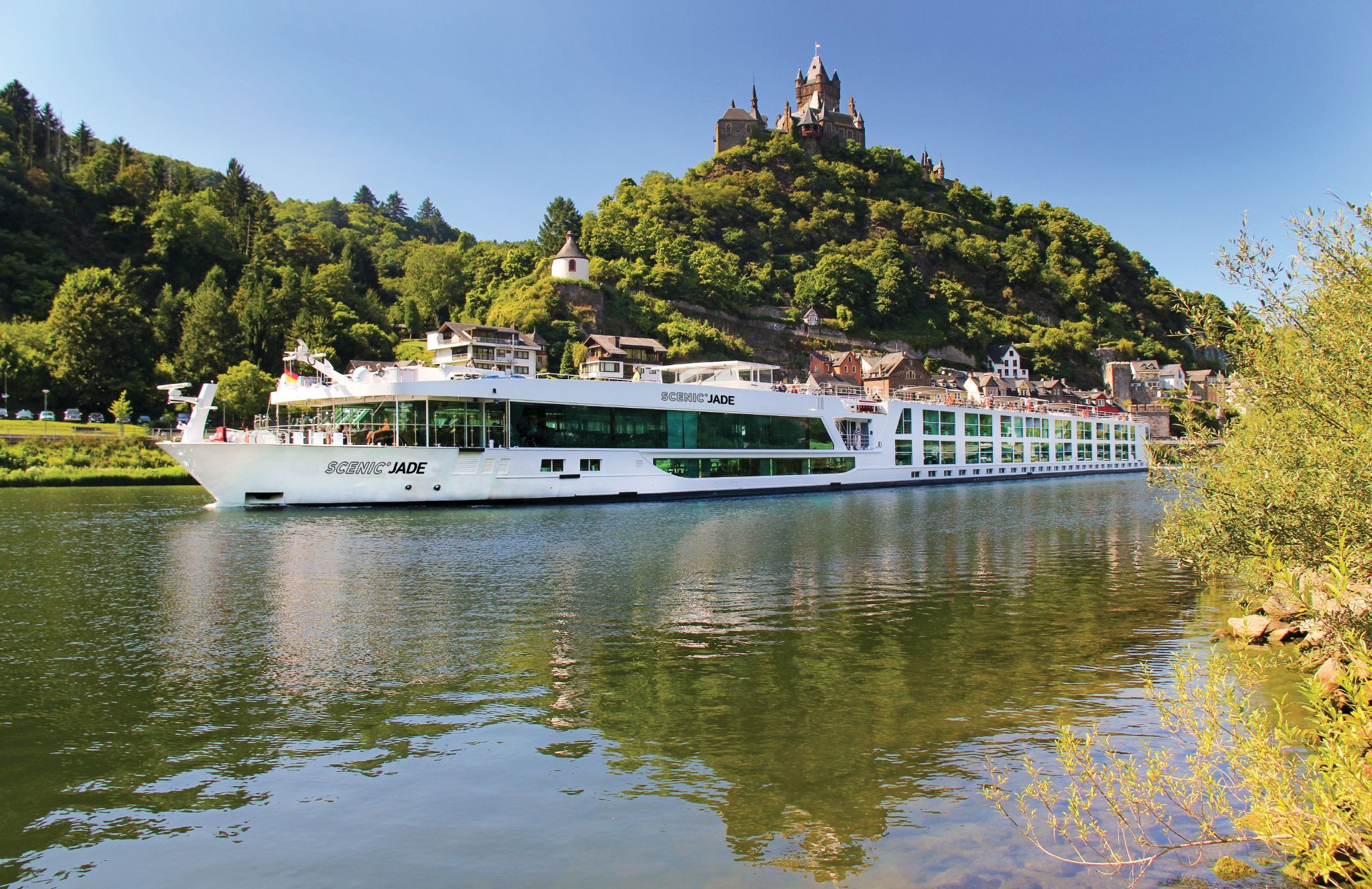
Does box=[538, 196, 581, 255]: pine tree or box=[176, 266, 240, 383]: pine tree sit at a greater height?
box=[538, 196, 581, 255]: pine tree

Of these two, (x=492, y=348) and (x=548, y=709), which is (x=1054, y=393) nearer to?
(x=492, y=348)

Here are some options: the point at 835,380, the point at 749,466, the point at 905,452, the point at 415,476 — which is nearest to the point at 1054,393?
the point at 835,380

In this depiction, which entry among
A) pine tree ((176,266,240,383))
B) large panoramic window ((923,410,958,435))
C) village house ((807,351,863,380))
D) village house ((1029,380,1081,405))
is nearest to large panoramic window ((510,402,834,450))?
large panoramic window ((923,410,958,435))

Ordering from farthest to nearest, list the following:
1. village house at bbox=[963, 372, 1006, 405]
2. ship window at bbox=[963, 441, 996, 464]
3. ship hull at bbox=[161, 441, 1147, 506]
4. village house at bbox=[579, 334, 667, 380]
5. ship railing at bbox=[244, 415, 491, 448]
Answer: village house at bbox=[963, 372, 1006, 405] → village house at bbox=[579, 334, 667, 380] → ship window at bbox=[963, 441, 996, 464] → ship railing at bbox=[244, 415, 491, 448] → ship hull at bbox=[161, 441, 1147, 506]

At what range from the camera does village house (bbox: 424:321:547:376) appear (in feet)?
301

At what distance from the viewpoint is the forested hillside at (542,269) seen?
85.9 metres

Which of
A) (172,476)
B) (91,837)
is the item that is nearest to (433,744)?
(91,837)

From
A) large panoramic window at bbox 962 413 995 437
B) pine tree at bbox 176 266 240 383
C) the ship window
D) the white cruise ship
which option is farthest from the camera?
pine tree at bbox 176 266 240 383

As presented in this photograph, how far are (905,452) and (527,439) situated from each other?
105ft

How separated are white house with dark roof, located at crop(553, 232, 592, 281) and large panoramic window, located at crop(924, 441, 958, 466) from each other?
54012mm

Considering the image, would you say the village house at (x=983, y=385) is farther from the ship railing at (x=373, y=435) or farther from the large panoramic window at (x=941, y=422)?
the ship railing at (x=373, y=435)

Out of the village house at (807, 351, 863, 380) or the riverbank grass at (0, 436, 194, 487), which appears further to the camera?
the village house at (807, 351, 863, 380)

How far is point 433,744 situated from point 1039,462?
77.0 metres

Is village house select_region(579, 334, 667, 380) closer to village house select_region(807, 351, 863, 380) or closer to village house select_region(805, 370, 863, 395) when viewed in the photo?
village house select_region(805, 370, 863, 395)
